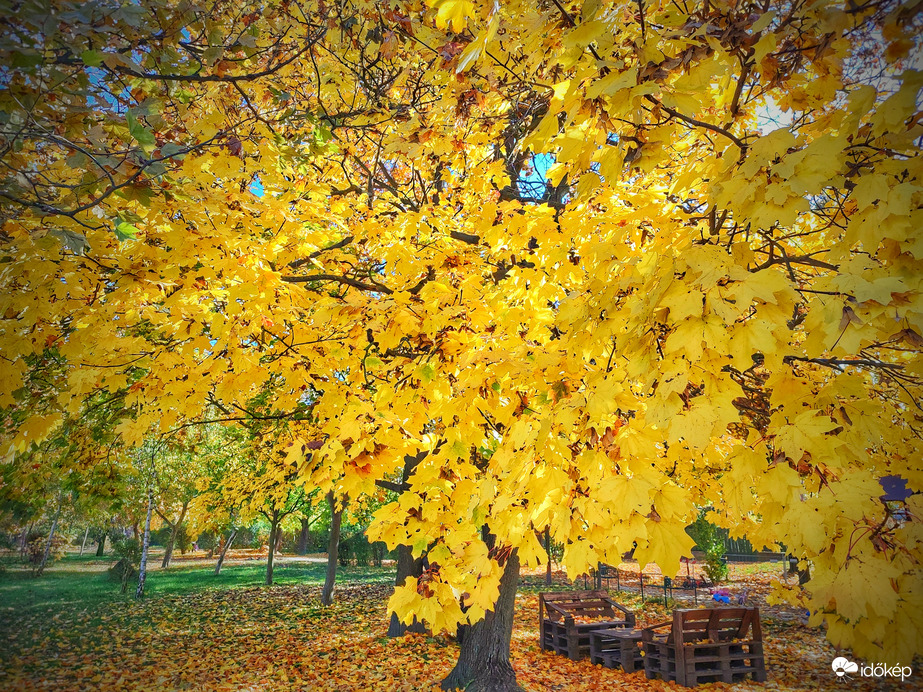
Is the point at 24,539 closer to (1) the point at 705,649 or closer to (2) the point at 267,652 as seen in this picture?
(2) the point at 267,652

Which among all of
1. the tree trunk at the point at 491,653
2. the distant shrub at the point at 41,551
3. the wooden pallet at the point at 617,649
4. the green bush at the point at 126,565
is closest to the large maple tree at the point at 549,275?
the tree trunk at the point at 491,653

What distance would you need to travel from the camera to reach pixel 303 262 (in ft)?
15.9

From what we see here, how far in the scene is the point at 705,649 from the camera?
712 centimetres

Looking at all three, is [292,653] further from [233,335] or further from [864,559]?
[864,559]

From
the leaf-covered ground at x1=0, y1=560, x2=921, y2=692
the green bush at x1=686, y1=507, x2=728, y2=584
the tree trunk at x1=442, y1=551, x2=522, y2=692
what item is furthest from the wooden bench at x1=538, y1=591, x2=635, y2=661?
the green bush at x1=686, y1=507, x2=728, y2=584

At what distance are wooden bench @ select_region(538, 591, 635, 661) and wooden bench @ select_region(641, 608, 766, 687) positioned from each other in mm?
1195

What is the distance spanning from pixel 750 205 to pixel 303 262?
4246 millimetres

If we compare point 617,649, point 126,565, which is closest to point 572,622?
point 617,649

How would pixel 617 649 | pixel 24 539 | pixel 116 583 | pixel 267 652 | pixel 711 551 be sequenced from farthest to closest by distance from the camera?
1. pixel 24 539
2. pixel 116 583
3. pixel 711 551
4. pixel 267 652
5. pixel 617 649

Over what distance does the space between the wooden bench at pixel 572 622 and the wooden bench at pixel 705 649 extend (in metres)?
1.19

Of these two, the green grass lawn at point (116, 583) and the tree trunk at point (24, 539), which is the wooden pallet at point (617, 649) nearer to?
the green grass lawn at point (116, 583)

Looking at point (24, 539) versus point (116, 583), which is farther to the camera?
point (24, 539)

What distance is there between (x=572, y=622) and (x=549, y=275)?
7765 millimetres

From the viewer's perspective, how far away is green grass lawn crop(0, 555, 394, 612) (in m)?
14.8
